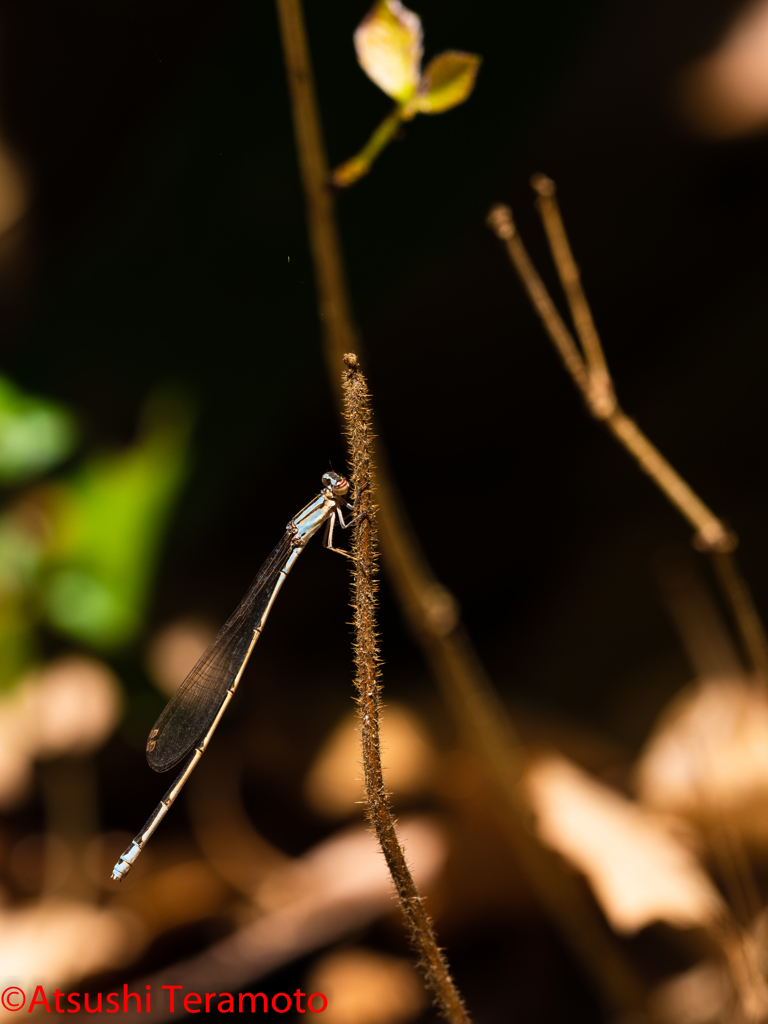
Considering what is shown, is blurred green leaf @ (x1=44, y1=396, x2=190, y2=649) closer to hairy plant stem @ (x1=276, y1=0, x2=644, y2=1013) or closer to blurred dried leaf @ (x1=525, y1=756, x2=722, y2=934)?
hairy plant stem @ (x1=276, y1=0, x2=644, y2=1013)

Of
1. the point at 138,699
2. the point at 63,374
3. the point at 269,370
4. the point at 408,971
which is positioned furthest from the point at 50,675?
the point at 408,971

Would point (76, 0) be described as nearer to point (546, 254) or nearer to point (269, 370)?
point (269, 370)

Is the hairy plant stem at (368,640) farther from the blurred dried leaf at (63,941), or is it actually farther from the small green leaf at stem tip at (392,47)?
the blurred dried leaf at (63,941)

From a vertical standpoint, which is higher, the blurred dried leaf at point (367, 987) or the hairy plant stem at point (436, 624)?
the hairy plant stem at point (436, 624)

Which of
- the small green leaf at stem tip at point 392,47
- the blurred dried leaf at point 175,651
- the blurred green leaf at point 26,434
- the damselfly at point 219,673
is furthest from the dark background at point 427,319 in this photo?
the small green leaf at stem tip at point 392,47

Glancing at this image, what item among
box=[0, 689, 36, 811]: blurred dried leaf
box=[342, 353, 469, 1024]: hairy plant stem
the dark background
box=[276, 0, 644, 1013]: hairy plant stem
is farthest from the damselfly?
box=[0, 689, 36, 811]: blurred dried leaf

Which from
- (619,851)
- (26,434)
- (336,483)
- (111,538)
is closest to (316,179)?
(336,483)

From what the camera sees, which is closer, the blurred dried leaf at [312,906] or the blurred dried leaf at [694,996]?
the blurred dried leaf at [694,996]

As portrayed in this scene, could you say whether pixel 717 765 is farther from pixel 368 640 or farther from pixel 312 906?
pixel 368 640
